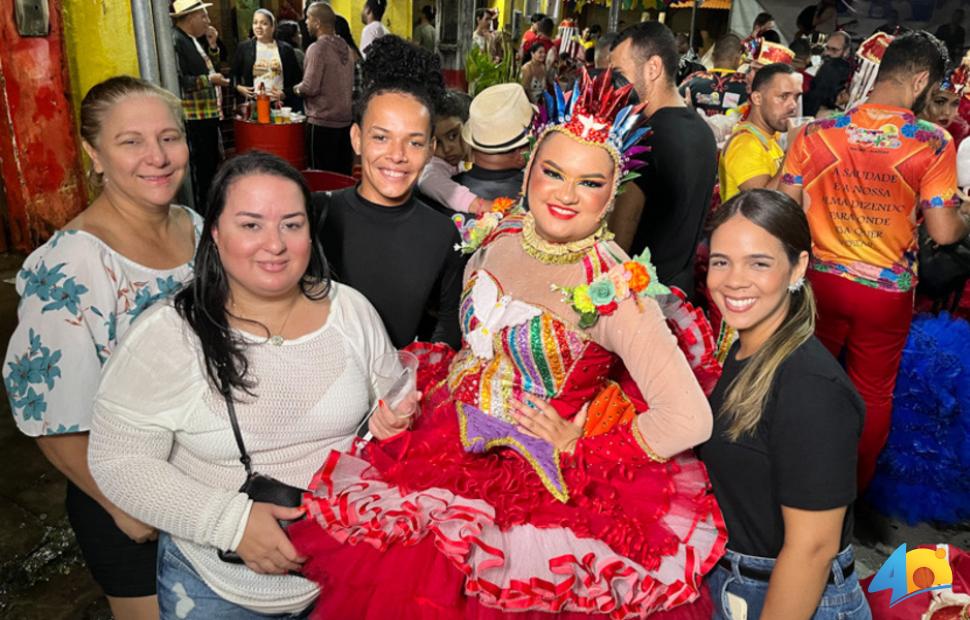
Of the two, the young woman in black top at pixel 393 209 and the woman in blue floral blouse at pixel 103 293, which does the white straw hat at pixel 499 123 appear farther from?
the woman in blue floral blouse at pixel 103 293

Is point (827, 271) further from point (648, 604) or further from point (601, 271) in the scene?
point (648, 604)

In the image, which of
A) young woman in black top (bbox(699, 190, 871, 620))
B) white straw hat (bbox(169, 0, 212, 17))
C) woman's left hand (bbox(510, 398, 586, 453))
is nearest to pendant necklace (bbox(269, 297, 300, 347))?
woman's left hand (bbox(510, 398, 586, 453))

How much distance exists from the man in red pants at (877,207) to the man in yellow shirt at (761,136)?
1.65 feet

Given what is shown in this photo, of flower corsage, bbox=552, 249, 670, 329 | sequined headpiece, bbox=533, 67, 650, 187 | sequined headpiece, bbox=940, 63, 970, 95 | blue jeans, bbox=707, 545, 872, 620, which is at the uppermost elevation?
sequined headpiece, bbox=940, 63, 970, 95

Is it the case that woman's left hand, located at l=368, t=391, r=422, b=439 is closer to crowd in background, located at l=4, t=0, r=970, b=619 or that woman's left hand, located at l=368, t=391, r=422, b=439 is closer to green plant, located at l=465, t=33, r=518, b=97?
crowd in background, located at l=4, t=0, r=970, b=619

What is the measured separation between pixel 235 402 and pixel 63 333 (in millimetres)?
559

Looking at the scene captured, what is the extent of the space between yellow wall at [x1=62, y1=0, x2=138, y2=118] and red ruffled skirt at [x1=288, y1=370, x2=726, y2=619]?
16.3ft

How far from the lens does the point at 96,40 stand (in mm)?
5531

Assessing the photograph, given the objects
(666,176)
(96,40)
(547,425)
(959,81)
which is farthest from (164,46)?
(959,81)

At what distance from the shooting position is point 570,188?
6.48 feet

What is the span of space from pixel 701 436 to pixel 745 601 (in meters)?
0.48

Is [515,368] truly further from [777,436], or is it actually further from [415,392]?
[777,436]

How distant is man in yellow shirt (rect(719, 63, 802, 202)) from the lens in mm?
4262

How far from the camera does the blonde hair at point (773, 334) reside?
179 centimetres
